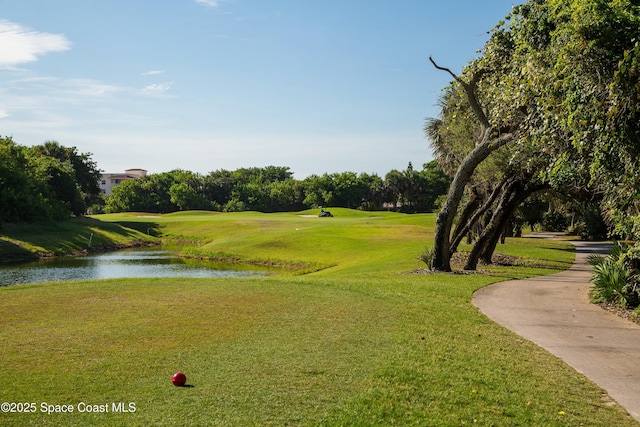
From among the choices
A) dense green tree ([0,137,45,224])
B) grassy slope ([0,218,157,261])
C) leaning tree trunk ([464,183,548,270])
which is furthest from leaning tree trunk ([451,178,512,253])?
dense green tree ([0,137,45,224])

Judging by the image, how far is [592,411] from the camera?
21.3 feet

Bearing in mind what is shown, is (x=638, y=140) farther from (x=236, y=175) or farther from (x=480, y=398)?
(x=236, y=175)

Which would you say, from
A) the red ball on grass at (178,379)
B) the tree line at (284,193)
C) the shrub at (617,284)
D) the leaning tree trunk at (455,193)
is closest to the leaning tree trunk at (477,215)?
the leaning tree trunk at (455,193)

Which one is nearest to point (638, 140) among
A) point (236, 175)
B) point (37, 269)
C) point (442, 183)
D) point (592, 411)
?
point (592, 411)

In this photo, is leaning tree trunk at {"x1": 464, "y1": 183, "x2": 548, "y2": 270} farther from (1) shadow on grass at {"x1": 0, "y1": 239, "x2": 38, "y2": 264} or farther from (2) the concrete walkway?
(1) shadow on grass at {"x1": 0, "y1": 239, "x2": 38, "y2": 264}

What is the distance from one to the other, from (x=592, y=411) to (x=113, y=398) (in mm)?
5289

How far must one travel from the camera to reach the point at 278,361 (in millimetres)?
7699

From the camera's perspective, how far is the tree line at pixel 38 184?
46531 mm

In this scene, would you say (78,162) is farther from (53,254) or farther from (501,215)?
(501,215)

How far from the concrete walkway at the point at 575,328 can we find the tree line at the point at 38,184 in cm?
4153

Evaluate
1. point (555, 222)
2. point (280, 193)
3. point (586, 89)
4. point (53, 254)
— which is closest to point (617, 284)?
point (586, 89)

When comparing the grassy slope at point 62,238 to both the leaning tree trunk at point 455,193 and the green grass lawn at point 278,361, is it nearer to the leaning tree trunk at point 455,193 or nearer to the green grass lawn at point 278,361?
the green grass lawn at point 278,361

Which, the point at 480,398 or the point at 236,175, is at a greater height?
the point at 236,175

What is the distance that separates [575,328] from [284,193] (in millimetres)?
92394
